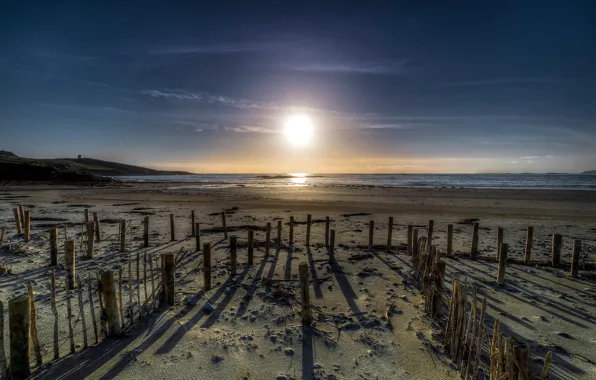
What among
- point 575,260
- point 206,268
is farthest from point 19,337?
point 575,260

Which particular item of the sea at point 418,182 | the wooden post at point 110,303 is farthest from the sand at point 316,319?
the sea at point 418,182

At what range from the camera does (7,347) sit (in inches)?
185

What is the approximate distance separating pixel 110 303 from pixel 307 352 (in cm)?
350

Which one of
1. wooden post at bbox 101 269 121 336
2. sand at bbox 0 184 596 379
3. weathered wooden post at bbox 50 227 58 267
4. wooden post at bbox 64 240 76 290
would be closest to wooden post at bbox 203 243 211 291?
sand at bbox 0 184 596 379

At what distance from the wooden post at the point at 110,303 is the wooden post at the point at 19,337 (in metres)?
1.04

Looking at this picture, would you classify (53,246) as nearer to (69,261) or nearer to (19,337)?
(69,261)

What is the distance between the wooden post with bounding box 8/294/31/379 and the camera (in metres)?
4.04

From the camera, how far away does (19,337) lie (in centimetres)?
407

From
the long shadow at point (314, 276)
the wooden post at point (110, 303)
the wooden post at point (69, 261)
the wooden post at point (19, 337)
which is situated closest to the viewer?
the wooden post at point (19, 337)

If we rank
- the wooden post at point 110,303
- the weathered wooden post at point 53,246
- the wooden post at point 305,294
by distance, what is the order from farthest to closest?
1. the weathered wooden post at point 53,246
2. the wooden post at point 305,294
3. the wooden post at point 110,303

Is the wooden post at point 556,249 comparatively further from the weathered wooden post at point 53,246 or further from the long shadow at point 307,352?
the weathered wooden post at point 53,246

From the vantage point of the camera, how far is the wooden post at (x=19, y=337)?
4.04 m

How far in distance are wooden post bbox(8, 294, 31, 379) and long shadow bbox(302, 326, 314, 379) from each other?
3947mm

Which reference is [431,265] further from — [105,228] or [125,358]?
[105,228]
